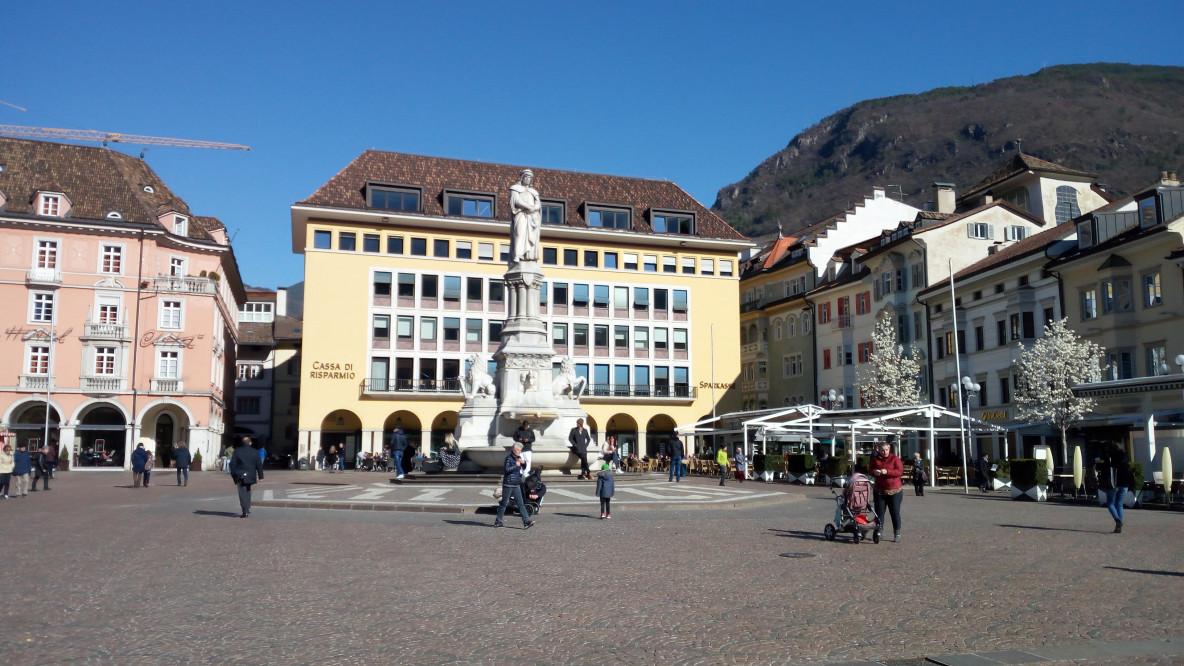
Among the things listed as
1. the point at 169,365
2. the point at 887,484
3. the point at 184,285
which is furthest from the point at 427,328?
the point at 887,484

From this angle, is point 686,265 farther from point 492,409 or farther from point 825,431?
point 492,409

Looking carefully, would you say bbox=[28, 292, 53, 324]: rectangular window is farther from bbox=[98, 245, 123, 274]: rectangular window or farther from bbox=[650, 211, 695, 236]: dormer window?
bbox=[650, 211, 695, 236]: dormer window

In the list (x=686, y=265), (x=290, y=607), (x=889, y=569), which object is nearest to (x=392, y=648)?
(x=290, y=607)

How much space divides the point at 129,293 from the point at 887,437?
42.9m

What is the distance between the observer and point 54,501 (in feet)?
88.0

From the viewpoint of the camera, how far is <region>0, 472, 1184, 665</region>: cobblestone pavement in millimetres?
7965

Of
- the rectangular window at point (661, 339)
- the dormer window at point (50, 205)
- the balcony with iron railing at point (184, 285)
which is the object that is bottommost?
the rectangular window at point (661, 339)

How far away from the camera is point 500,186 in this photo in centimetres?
6950

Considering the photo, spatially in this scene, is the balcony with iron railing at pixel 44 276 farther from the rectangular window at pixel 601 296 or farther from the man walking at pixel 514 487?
the man walking at pixel 514 487

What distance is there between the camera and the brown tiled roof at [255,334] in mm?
89625

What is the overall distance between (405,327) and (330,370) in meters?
5.35

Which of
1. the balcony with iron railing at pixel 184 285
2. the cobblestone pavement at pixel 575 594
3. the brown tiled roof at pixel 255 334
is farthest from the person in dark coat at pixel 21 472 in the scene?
the brown tiled roof at pixel 255 334

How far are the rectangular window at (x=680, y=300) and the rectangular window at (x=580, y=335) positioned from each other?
22.6ft

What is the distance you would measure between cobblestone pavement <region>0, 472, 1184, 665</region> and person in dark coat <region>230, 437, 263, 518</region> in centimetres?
94
